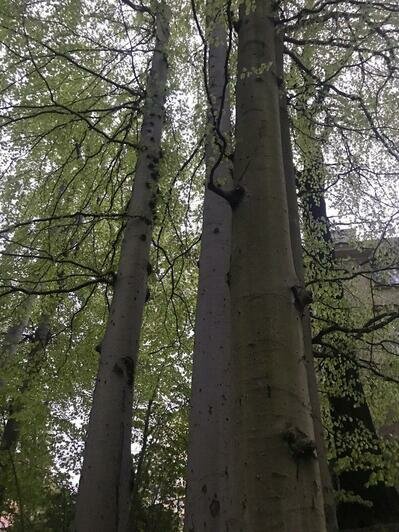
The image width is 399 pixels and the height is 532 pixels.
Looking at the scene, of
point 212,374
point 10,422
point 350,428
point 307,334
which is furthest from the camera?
point 10,422

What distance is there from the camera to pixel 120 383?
3707mm

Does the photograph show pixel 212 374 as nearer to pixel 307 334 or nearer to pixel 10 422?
pixel 307 334

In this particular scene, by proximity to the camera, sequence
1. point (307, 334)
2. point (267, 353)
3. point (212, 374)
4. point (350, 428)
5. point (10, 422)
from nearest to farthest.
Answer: point (267, 353) → point (307, 334) → point (212, 374) → point (350, 428) → point (10, 422)

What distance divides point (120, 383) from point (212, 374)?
945 mm

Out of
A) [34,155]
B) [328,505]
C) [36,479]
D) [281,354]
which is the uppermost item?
[34,155]

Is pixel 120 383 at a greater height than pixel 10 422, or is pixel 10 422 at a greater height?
pixel 10 422

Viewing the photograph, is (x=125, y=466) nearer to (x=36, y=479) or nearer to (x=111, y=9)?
(x=36, y=479)

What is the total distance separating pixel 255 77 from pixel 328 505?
2268mm

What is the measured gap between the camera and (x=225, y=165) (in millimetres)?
3971

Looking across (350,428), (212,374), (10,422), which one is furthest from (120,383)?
(10,422)

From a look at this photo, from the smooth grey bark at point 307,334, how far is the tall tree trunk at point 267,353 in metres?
0.30

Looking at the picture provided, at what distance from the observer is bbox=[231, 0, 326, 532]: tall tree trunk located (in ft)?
4.84

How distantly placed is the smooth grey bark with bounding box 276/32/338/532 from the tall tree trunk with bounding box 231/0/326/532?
30 centimetres

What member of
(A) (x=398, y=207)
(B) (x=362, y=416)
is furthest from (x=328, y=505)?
(B) (x=362, y=416)
